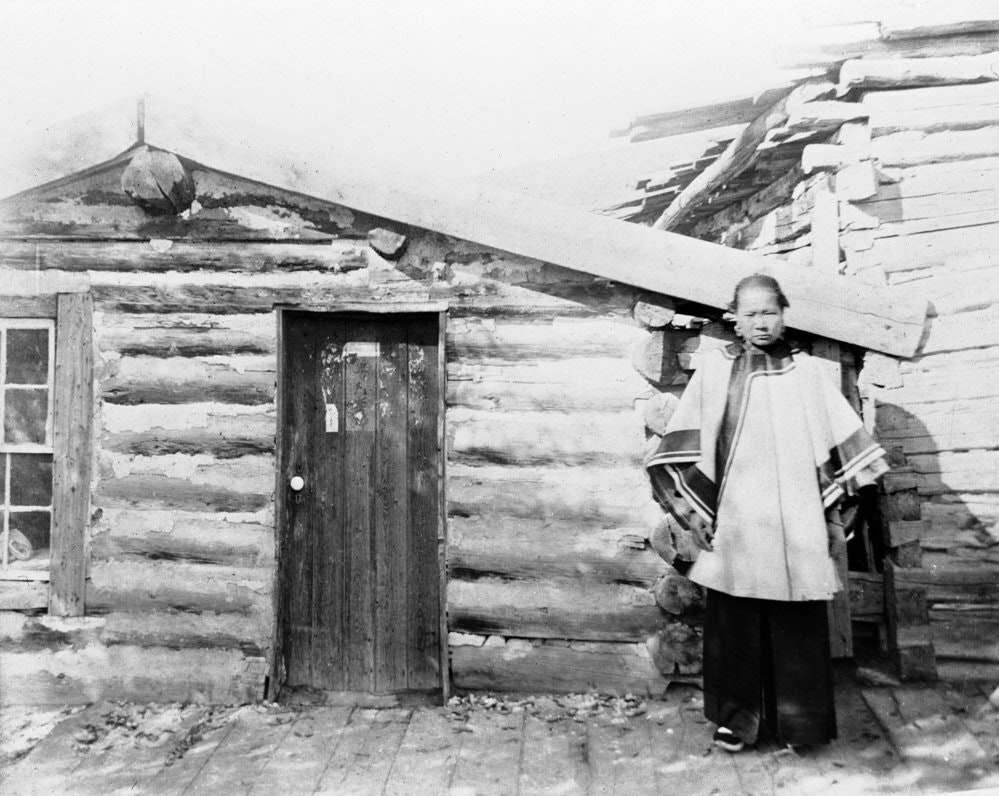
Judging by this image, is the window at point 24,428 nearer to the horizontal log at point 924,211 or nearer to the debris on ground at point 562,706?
the debris on ground at point 562,706

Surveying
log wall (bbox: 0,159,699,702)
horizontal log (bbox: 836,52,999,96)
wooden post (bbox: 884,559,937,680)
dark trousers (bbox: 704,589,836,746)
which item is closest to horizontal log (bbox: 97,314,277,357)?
log wall (bbox: 0,159,699,702)

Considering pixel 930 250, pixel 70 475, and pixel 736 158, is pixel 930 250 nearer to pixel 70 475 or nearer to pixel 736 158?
pixel 736 158

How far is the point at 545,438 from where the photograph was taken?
427 centimetres

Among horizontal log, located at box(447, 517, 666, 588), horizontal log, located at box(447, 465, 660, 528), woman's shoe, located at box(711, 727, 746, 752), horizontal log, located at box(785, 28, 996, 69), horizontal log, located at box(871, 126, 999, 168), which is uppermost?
horizontal log, located at box(785, 28, 996, 69)

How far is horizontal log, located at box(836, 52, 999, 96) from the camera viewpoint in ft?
16.8

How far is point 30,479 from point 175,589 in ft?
3.80

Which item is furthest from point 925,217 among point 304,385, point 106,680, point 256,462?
point 106,680

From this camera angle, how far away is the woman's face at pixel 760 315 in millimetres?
3443

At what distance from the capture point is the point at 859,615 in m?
4.59

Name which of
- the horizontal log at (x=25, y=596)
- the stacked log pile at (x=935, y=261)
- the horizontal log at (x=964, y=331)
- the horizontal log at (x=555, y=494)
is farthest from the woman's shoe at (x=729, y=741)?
the horizontal log at (x=25, y=596)

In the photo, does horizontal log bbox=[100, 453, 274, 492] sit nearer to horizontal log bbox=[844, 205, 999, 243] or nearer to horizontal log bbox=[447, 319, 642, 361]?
horizontal log bbox=[447, 319, 642, 361]

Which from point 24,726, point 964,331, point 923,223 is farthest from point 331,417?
point 923,223

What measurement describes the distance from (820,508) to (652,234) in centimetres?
166

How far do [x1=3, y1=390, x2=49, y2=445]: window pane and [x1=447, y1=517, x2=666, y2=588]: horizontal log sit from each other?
260 centimetres
